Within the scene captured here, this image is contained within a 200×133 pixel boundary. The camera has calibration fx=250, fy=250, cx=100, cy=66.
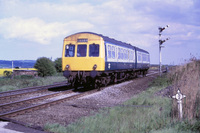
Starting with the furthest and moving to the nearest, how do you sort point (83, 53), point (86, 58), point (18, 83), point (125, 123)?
point (18, 83) < point (83, 53) < point (86, 58) < point (125, 123)

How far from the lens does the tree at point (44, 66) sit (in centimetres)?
3222

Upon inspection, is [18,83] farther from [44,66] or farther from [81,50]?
[44,66]

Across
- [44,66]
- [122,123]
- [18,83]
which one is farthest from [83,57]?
[44,66]

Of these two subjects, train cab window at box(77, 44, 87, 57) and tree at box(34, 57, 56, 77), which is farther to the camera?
tree at box(34, 57, 56, 77)

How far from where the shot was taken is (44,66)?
32.6m

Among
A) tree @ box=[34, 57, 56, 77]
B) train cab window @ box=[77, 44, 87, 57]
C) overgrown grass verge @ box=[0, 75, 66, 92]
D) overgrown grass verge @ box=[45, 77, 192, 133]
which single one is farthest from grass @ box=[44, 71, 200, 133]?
tree @ box=[34, 57, 56, 77]

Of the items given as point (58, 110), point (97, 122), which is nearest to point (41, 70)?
point (58, 110)

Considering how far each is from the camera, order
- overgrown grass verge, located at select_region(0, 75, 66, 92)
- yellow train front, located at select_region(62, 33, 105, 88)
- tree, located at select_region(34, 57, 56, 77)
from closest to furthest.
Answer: yellow train front, located at select_region(62, 33, 105, 88) → overgrown grass verge, located at select_region(0, 75, 66, 92) → tree, located at select_region(34, 57, 56, 77)

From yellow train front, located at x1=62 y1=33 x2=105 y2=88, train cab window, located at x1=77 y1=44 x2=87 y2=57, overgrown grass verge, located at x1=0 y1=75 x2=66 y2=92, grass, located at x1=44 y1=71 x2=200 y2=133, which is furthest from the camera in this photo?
overgrown grass verge, located at x1=0 y1=75 x2=66 y2=92

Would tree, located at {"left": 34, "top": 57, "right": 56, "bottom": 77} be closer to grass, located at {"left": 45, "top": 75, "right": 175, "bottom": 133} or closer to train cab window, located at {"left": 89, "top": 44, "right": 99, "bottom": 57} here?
train cab window, located at {"left": 89, "top": 44, "right": 99, "bottom": 57}

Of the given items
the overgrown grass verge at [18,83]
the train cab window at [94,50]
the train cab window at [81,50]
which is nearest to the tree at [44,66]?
the overgrown grass verge at [18,83]

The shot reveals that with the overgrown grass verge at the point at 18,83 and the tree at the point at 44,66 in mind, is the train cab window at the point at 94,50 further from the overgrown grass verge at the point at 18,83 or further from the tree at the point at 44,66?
the tree at the point at 44,66

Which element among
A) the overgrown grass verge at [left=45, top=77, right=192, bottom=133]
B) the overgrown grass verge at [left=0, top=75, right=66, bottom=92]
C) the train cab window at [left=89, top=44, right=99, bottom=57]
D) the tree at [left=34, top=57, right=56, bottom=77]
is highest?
the train cab window at [left=89, top=44, right=99, bottom=57]

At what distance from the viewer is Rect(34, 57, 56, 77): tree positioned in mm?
32219
